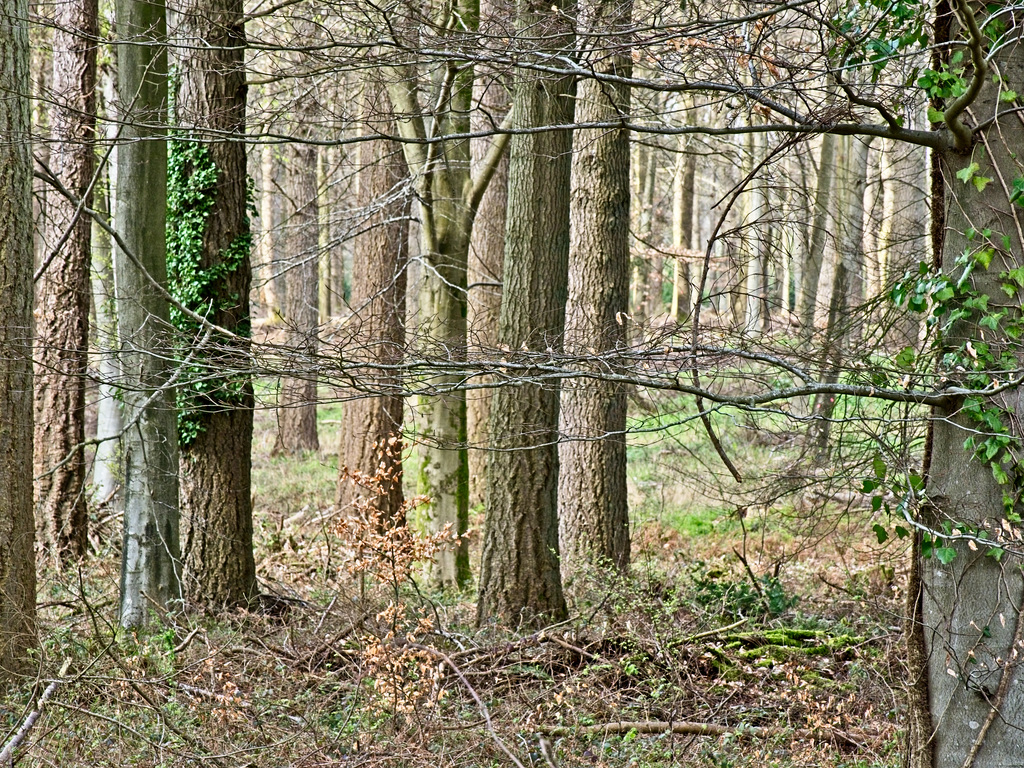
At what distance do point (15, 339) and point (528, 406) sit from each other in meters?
3.84

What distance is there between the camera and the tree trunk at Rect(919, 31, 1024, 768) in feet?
16.3

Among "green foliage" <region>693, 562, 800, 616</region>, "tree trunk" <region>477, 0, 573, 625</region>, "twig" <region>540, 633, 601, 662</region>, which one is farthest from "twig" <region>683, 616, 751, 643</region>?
"tree trunk" <region>477, 0, 573, 625</region>

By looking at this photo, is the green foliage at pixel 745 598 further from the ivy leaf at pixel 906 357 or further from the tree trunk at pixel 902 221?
the ivy leaf at pixel 906 357

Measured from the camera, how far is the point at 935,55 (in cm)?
519

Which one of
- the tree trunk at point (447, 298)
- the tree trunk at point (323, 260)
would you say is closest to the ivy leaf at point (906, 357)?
the tree trunk at point (447, 298)

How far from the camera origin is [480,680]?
661 cm

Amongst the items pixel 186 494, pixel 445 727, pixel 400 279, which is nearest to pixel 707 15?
pixel 445 727

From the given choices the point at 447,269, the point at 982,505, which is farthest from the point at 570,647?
the point at 447,269

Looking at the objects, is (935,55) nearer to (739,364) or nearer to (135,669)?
(739,364)

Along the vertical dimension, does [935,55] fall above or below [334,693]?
above

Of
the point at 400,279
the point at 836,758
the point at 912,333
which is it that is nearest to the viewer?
the point at 836,758

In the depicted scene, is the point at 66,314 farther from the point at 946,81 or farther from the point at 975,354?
the point at 975,354

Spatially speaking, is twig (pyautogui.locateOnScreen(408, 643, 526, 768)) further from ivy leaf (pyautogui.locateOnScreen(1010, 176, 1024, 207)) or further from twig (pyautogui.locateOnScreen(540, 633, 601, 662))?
ivy leaf (pyautogui.locateOnScreen(1010, 176, 1024, 207))

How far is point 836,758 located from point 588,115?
22.0 ft
